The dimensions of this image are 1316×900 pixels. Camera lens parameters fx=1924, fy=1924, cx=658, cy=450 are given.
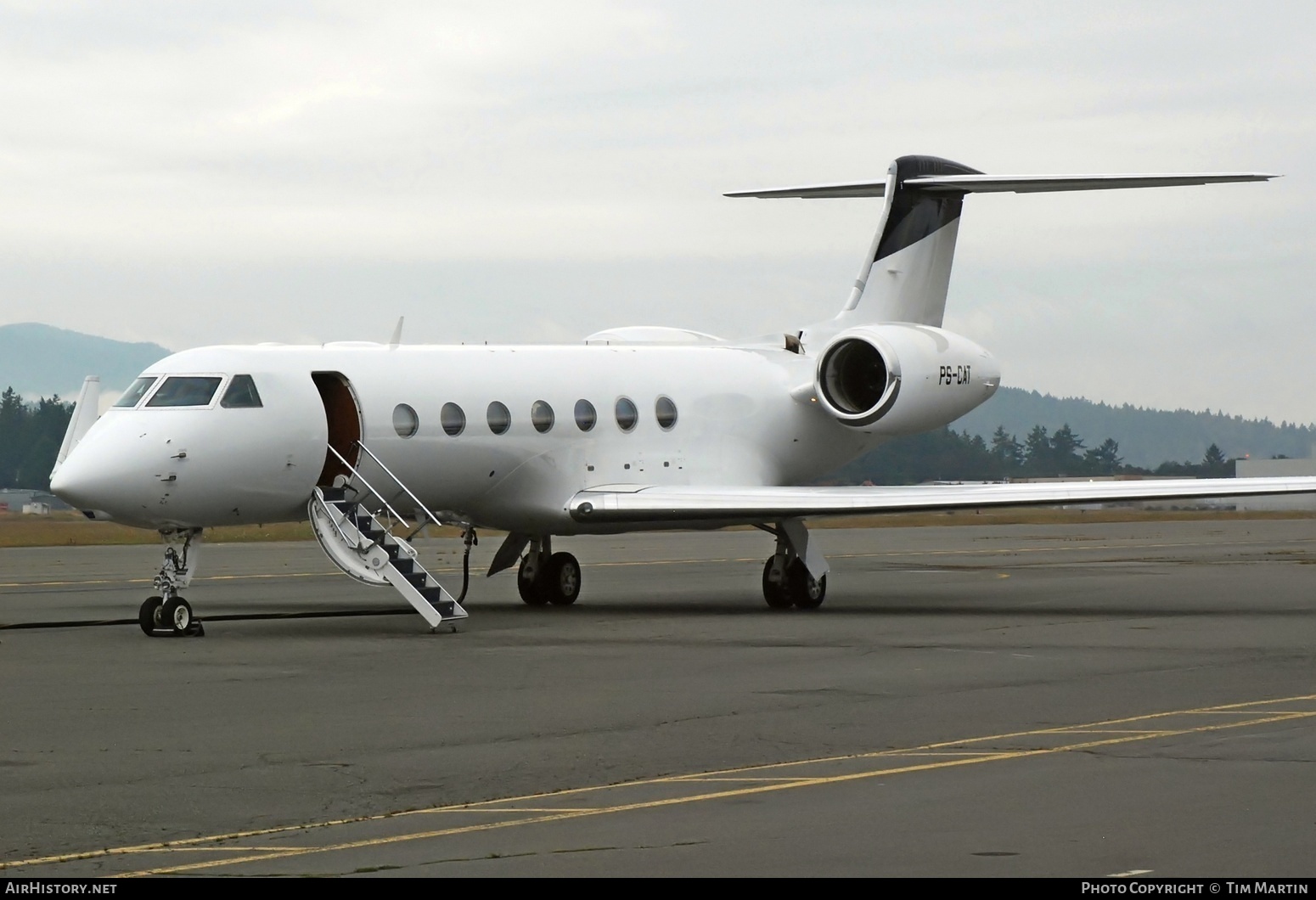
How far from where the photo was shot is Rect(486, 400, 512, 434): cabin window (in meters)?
24.3

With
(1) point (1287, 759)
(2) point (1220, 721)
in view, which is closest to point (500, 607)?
(2) point (1220, 721)

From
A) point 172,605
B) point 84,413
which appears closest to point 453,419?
point 84,413

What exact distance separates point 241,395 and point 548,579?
603 centimetres

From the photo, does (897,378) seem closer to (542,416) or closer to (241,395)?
(542,416)

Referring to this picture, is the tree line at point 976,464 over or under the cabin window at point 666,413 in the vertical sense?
over

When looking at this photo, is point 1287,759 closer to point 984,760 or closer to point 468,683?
A: point 984,760

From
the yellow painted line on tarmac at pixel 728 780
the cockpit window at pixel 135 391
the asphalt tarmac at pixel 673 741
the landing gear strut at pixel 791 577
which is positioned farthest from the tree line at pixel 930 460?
the yellow painted line on tarmac at pixel 728 780

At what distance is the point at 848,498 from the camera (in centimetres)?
2372

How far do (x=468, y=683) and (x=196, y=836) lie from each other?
673 centimetres

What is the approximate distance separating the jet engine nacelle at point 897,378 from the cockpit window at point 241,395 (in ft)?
28.2

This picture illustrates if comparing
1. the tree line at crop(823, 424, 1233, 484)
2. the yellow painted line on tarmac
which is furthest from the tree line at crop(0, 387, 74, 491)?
the yellow painted line on tarmac

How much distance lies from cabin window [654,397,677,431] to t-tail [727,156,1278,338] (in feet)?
11.9

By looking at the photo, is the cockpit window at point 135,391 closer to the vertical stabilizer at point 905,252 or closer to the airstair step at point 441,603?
the airstair step at point 441,603

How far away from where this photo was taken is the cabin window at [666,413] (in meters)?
26.4
